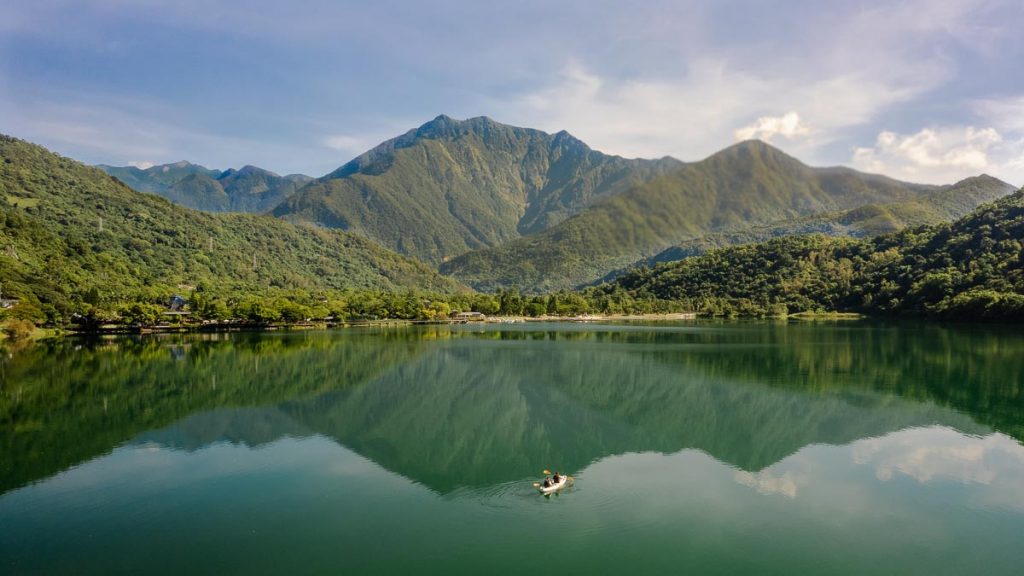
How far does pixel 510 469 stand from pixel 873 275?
137 meters

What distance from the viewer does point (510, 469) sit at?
878 inches

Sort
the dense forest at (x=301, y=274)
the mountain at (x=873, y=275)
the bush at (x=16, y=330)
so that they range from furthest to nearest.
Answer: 1. the mountain at (x=873, y=275)
2. the dense forest at (x=301, y=274)
3. the bush at (x=16, y=330)

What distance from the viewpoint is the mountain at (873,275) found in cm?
9875

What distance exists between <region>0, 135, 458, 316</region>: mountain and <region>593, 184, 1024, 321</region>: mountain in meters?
106

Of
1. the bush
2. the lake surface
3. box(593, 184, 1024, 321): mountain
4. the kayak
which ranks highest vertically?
box(593, 184, 1024, 321): mountain

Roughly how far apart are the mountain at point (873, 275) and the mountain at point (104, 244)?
106m

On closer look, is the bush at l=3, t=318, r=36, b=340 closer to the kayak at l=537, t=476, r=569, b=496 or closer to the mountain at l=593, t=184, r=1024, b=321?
the kayak at l=537, t=476, r=569, b=496

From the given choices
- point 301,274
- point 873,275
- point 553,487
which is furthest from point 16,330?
point 873,275

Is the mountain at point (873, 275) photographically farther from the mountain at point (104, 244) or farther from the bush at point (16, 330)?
the bush at point (16, 330)

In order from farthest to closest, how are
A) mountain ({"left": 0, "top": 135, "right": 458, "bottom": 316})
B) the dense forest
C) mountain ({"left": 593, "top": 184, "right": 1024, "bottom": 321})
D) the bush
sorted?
mountain ({"left": 593, "top": 184, "right": 1024, "bottom": 321}), mountain ({"left": 0, "top": 135, "right": 458, "bottom": 316}), the dense forest, the bush

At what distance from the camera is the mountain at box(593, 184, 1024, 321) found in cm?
9875

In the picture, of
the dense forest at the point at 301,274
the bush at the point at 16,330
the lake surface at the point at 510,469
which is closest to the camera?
the lake surface at the point at 510,469

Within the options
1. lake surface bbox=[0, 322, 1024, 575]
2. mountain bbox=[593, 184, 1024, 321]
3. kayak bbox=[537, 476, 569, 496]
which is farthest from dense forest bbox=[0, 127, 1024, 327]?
kayak bbox=[537, 476, 569, 496]

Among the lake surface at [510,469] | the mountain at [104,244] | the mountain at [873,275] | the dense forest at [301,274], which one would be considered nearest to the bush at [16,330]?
the dense forest at [301,274]
